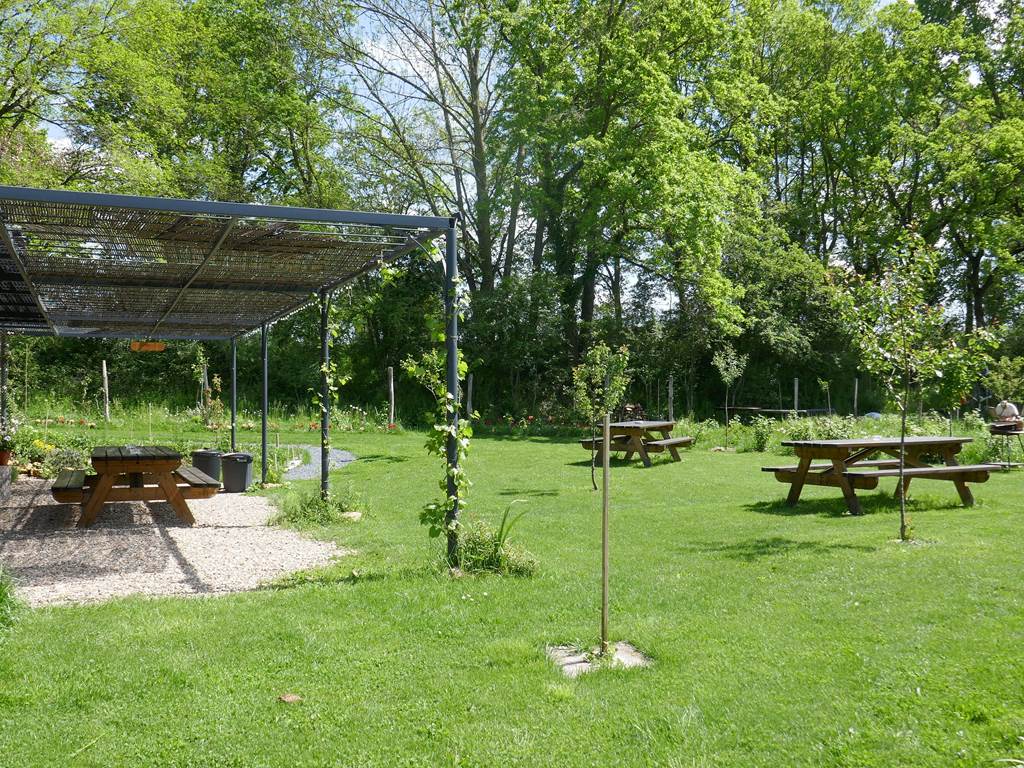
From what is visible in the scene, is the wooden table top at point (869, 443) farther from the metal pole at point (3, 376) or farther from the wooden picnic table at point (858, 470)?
the metal pole at point (3, 376)

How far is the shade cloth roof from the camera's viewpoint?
5.40 metres

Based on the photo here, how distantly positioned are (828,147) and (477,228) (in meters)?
13.4

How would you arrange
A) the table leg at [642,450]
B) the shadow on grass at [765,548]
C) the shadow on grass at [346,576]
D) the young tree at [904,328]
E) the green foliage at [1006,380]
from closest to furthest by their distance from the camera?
the shadow on grass at [346,576]
the shadow on grass at [765,548]
the young tree at [904,328]
the table leg at [642,450]
the green foliage at [1006,380]

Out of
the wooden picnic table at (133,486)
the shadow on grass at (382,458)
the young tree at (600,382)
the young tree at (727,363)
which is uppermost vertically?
the young tree at (727,363)

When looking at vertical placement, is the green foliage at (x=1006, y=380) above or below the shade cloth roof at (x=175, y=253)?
below

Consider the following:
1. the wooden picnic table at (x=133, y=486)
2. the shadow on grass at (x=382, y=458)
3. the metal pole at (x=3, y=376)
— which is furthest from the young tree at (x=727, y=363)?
the metal pole at (x=3, y=376)

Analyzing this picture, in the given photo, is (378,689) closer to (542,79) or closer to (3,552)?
(3,552)

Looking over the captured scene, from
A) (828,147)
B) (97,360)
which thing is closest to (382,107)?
(97,360)

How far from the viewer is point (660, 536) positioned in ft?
24.2

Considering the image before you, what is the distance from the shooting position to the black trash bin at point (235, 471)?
10.9 meters

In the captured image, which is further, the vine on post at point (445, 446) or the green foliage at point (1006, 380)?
the green foliage at point (1006, 380)

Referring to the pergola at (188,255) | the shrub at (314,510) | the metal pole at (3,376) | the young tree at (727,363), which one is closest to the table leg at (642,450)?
the shrub at (314,510)

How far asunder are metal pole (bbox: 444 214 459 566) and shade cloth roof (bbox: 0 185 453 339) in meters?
0.20

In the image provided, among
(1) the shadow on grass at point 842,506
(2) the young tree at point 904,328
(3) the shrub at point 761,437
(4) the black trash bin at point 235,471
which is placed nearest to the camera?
(2) the young tree at point 904,328
